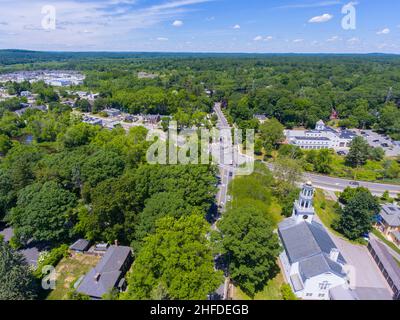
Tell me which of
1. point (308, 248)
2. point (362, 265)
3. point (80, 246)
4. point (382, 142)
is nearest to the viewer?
point (308, 248)

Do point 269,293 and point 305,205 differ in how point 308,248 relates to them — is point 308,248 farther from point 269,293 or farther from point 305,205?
point 269,293

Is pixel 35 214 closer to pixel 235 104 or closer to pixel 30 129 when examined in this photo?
pixel 30 129

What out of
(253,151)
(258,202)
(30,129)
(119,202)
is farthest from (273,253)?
(30,129)

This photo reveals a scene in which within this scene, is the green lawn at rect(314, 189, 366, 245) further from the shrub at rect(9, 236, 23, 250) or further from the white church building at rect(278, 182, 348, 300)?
the shrub at rect(9, 236, 23, 250)

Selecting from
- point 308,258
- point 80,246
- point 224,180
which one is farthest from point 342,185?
point 80,246

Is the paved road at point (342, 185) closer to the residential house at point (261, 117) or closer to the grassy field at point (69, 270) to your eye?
the grassy field at point (69, 270)

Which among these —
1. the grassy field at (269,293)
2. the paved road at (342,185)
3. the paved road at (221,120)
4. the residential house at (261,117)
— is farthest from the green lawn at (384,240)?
the residential house at (261,117)
